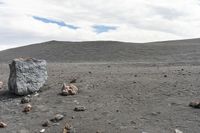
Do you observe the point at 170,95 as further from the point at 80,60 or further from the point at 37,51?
the point at 37,51

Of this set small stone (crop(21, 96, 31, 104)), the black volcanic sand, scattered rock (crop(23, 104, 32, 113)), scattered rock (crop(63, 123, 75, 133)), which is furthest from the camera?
small stone (crop(21, 96, 31, 104))

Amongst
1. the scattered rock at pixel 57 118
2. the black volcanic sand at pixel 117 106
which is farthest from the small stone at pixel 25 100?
the scattered rock at pixel 57 118

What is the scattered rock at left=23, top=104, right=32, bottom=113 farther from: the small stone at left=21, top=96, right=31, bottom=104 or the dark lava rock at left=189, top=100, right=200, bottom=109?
the dark lava rock at left=189, top=100, right=200, bottom=109

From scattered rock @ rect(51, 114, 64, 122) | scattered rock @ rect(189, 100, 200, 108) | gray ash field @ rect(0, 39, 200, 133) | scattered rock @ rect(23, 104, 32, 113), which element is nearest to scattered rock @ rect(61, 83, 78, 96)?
gray ash field @ rect(0, 39, 200, 133)

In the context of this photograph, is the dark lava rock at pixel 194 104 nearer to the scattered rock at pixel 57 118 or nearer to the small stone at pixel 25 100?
the scattered rock at pixel 57 118

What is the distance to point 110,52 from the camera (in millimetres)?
23844

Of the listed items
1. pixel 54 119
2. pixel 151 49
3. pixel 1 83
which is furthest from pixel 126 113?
pixel 151 49

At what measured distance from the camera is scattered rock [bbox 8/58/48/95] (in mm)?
11148

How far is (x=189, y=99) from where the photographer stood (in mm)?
10188

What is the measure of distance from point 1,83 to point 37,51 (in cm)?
1517

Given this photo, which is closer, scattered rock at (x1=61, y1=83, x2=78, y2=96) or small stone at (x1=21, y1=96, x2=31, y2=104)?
small stone at (x1=21, y1=96, x2=31, y2=104)

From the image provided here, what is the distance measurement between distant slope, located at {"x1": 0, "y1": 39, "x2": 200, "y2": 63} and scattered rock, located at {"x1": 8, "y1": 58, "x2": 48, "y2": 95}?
30.0 feet

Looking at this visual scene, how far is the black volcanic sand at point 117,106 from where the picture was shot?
29.4ft

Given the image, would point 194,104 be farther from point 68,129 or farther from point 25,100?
point 25,100
